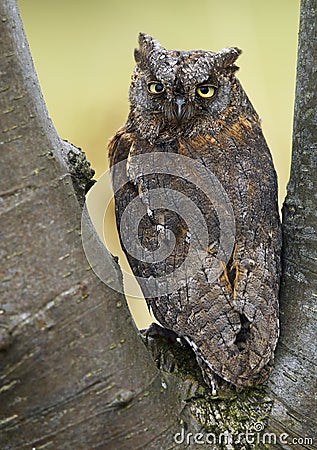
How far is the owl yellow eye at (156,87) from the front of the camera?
1228 millimetres

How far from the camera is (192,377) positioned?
37.9 inches

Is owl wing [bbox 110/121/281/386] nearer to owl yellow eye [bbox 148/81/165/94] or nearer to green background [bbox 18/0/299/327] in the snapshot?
owl yellow eye [bbox 148/81/165/94]

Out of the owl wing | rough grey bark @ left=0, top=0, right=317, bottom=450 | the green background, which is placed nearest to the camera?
rough grey bark @ left=0, top=0, right=317, bottom=450

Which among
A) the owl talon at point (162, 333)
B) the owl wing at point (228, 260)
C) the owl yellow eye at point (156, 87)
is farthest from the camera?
the owl yellow eye at point (156, 87)

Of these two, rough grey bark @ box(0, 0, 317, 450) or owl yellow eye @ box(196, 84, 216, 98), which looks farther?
owl yellow eye @ box(196, 84, 216, 98)

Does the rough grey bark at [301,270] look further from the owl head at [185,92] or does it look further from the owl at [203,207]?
the owl head at [185,92]

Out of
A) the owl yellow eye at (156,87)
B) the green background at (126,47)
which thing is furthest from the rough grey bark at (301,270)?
the green background at (126,47)

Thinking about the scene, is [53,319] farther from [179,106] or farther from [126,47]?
[126,47]

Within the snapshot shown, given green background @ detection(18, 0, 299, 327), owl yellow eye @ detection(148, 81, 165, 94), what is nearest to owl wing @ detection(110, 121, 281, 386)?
owl yellow eye @ detection(148, 81, 165, 94)

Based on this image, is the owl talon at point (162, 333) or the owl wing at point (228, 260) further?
the owl talon at point (162, 333)

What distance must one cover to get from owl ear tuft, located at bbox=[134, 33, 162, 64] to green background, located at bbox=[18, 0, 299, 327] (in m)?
1.28

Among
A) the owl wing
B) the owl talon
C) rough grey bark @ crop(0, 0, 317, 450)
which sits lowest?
the owl talon

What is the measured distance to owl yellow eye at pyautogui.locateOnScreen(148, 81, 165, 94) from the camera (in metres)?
1.23

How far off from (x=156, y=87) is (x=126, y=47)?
1.54 m
